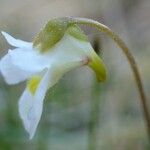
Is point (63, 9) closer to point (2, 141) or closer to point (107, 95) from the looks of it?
point (107, 95)

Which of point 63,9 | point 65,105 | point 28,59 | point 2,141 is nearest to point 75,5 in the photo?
point 63,9

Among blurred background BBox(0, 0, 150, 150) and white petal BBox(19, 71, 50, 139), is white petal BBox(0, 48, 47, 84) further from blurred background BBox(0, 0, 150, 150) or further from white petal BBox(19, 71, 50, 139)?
blurred background BBox(0, 0, 150, 150)

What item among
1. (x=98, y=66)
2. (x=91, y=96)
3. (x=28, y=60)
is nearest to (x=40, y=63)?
(x=28, y=60)

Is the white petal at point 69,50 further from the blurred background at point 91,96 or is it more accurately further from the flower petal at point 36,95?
the blurred background at point 91,96

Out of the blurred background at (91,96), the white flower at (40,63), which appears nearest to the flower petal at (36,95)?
the white flower at (40,63)

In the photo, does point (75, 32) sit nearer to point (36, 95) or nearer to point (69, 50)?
point (69, 50)
